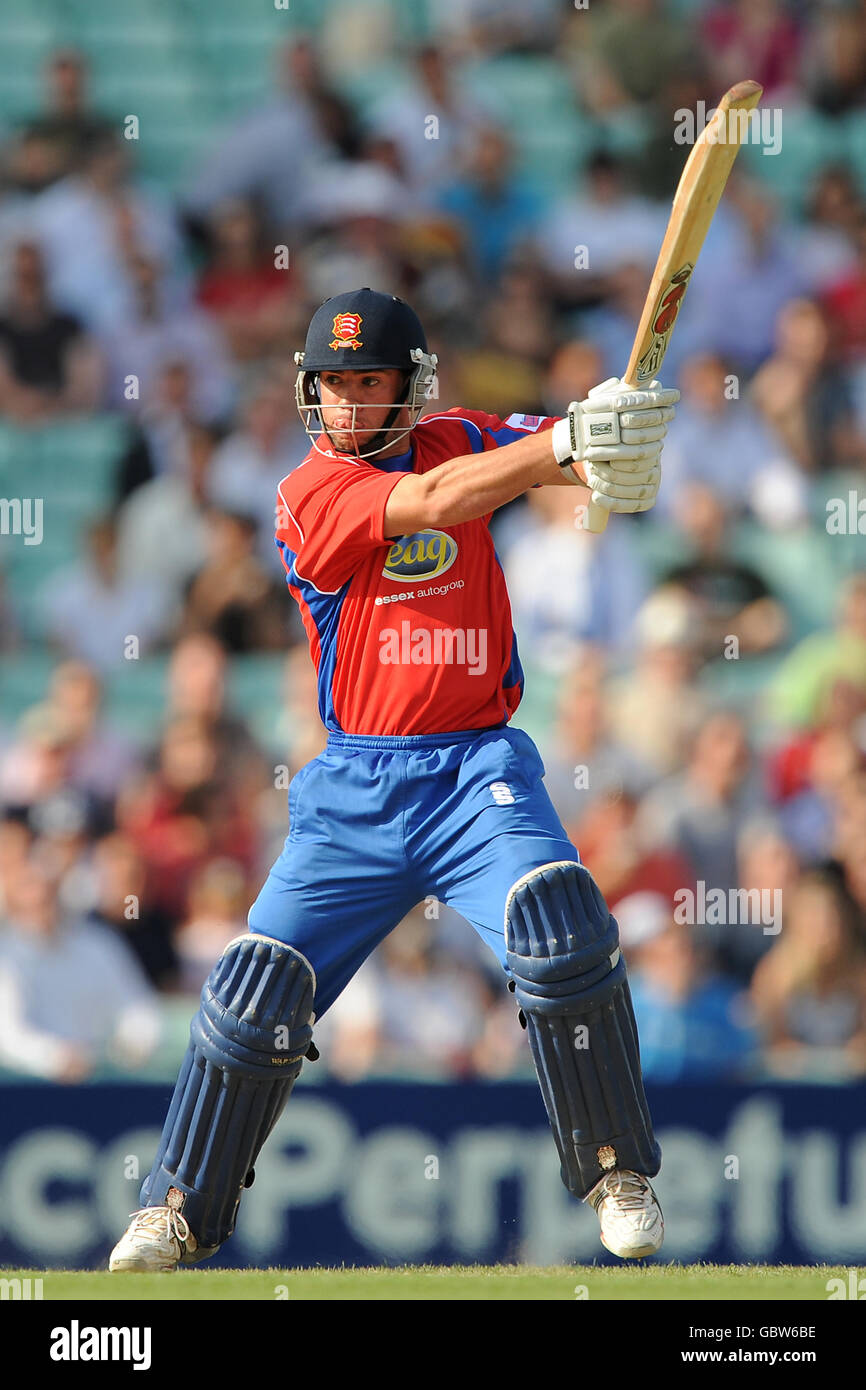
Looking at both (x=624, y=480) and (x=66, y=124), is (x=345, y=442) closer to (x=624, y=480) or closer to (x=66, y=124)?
(x=624, y=480)

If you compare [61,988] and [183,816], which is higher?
[183,816]

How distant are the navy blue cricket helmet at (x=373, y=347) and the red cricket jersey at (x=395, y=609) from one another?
14 centimetres

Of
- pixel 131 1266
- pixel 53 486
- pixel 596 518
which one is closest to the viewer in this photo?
pixel 596 518

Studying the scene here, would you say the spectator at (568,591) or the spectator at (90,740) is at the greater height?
the spectator at (568,591)

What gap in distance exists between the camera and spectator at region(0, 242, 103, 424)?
841cm

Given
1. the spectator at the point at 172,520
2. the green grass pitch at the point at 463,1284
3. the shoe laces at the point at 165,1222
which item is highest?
the spectator at the point at 172,520

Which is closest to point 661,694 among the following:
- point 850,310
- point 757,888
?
point 757,888

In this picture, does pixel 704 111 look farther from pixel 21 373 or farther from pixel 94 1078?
pixel 94 1078

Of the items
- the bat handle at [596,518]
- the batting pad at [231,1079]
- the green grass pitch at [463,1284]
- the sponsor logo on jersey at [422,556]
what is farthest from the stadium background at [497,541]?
the bat handle at [596,518]

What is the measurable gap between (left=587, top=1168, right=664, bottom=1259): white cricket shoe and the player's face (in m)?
1.73

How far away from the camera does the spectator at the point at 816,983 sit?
6.52 m

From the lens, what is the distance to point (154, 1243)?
13.8 ft

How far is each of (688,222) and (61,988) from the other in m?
3.99

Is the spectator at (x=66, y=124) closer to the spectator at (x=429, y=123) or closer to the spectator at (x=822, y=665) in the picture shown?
the spectator at (x=429, y=123)
